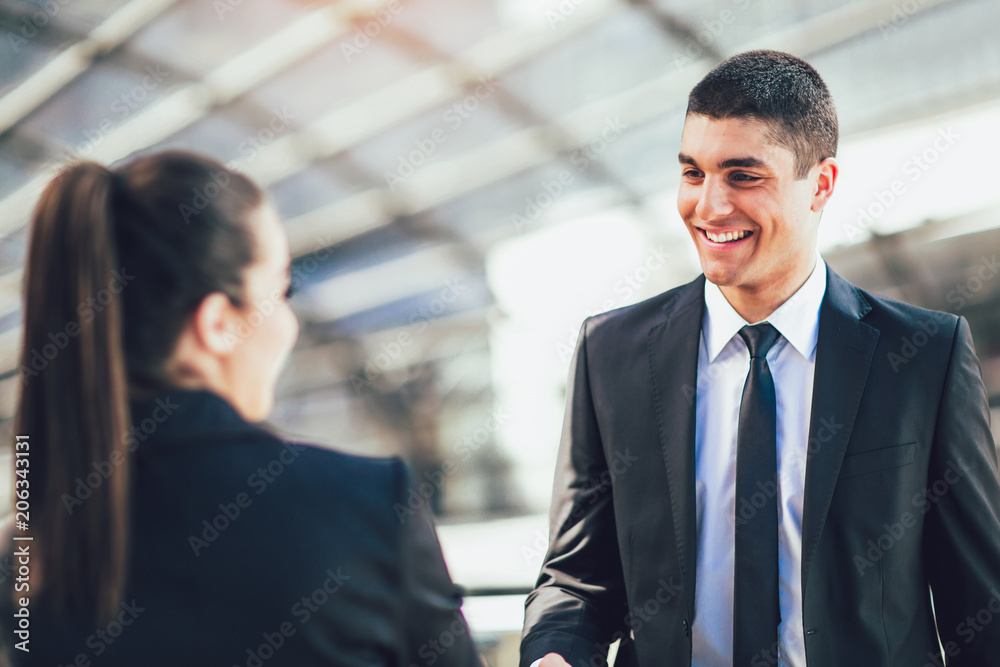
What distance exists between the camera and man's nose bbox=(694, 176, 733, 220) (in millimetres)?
1578

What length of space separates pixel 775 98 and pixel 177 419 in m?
1.38

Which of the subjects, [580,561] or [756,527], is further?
[580,561]

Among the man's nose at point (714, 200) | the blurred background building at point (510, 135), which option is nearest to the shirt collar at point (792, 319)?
the man's nose at point (714, 200)

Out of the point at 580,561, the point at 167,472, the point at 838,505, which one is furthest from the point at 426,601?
the point at 838,505

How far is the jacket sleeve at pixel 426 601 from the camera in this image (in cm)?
90

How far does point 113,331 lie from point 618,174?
4958 mm

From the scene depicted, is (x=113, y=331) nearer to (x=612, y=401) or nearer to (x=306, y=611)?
(x=306, y=611)

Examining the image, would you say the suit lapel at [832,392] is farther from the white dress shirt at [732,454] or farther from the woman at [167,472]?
the woman at [167,472]

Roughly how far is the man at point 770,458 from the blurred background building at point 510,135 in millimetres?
1217

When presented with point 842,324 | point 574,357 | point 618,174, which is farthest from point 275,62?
point 842,324

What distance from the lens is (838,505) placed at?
145 centimetres

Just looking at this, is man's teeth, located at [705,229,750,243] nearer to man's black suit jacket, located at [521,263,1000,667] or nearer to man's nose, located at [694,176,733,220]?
man's nose, located at [694,176,733,220]

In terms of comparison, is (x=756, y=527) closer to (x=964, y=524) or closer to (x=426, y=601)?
(x=964, y=524)

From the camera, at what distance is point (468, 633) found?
0.94m
